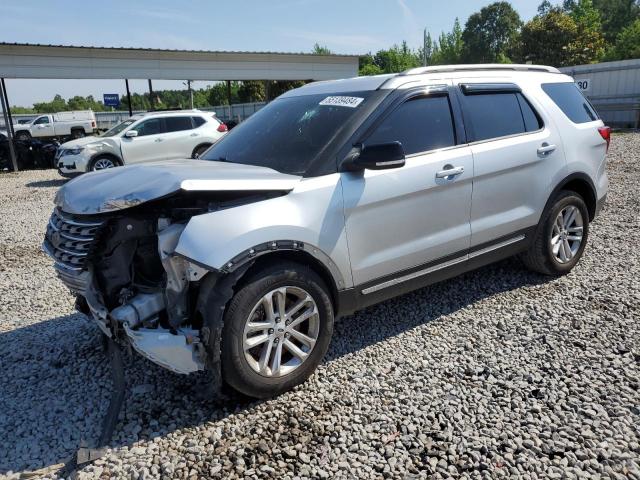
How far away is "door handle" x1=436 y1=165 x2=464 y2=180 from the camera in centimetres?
372

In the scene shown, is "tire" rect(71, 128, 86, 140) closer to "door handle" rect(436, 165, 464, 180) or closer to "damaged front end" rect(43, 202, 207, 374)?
"damaged front end" rect(43, 202, 207, 374)

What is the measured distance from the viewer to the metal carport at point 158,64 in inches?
712

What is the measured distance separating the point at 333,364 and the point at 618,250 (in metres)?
3.97

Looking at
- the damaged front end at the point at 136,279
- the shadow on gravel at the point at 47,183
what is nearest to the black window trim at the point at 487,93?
the damaged front end at the point at 136,279

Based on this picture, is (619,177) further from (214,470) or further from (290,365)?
(214,470)

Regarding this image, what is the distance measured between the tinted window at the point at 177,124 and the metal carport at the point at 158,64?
6829 mm

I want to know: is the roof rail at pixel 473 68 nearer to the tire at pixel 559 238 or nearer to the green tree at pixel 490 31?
the tire at pixel 559 238

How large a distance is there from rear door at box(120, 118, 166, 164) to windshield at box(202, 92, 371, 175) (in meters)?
10.5

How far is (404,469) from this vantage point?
2.52 meters

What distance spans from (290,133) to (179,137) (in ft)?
37.6

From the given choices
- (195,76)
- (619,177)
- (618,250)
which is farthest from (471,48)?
(618,250)

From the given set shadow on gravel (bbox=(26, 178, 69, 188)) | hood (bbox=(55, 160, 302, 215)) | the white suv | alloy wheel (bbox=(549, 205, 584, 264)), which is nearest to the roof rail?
alloy wheel (bbox=(549, 205, 584, 264))

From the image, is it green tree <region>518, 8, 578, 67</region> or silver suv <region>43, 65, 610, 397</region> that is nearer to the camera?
silver suv <region>43, 65, 610, 397</region>

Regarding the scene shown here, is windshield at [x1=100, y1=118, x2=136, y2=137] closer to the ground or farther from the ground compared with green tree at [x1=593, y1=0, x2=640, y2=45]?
closer to the ground
